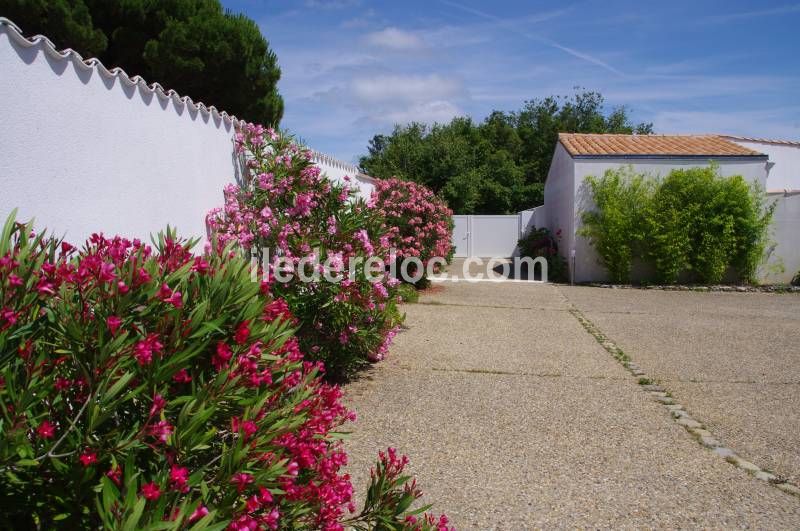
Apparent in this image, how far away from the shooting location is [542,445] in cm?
455

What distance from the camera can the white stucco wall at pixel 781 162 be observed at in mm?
20859

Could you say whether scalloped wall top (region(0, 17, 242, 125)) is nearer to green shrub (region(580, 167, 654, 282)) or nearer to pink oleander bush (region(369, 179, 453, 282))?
pink oleander bush (region(369, 179, 453, 282))

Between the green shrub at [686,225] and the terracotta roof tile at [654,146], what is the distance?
2.46 ft

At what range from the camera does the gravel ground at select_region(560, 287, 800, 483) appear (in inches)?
195

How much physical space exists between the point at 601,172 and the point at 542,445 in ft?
42.1

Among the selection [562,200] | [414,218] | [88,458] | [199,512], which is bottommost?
[199,512]

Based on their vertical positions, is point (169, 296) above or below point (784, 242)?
below

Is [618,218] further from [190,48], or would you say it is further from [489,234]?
[190,48]

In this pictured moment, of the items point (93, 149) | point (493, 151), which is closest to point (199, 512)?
point (93, 149)

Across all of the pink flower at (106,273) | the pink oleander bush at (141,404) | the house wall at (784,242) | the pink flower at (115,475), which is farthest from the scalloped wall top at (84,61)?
the house wall at (784,242)

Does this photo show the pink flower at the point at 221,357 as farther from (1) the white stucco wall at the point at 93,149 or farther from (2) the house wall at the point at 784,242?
(2) the house wall at the point at 784,242

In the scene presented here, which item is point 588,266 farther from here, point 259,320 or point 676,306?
point 259,320

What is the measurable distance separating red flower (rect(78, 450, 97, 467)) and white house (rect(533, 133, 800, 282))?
51.5 feet

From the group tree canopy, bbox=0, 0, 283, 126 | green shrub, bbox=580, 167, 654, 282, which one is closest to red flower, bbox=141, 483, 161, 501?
tree canopy, bbox=0, 0, 283, 126
